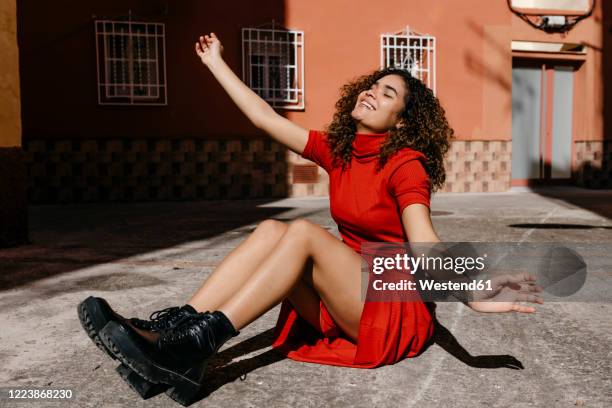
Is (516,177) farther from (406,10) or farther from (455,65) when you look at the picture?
(406,10)

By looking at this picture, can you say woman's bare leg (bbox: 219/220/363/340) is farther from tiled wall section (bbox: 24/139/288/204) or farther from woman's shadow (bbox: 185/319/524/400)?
tiled wall section (bbox: 24/139/288/204)

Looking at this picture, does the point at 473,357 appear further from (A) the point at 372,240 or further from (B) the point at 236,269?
(B) the point at 236,269

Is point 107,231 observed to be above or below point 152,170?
below

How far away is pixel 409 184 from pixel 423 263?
0.97ft

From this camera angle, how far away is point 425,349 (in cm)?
276

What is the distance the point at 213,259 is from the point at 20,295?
157 cm

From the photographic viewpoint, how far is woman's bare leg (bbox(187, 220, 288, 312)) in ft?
7.76

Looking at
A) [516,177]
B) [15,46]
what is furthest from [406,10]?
[15,46]

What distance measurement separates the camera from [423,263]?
88.7 inches

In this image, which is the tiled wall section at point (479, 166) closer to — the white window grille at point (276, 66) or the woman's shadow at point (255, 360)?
the white window grille at point (276, 66)

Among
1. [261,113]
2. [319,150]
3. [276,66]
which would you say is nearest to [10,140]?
[261,113]

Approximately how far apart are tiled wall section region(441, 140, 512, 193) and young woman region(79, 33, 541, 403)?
883cm

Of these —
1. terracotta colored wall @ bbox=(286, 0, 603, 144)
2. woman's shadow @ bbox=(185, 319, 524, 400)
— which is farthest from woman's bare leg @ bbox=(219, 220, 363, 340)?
terracotta colored wall @ bbox=(286, 0, 603, 144)

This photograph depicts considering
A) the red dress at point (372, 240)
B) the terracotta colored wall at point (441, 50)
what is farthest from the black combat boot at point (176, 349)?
the terracotta colored wall at point (441, 50)
